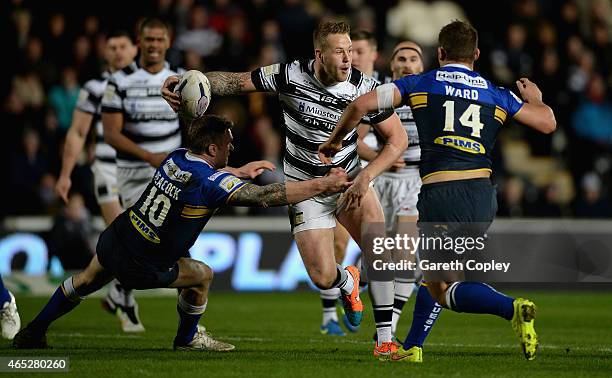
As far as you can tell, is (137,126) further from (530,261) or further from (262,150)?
(530,261)

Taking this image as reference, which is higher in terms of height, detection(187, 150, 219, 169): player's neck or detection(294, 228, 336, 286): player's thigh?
detection(187, 150, 219, 169): player's neck

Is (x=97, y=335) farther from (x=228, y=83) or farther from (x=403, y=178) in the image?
(x=403, y=178)

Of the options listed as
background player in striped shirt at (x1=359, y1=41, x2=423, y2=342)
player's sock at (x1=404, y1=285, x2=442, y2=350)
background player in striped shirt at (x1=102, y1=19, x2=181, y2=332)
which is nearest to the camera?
player's sock at (x1=404, y1=285, x2=442, y2=350)

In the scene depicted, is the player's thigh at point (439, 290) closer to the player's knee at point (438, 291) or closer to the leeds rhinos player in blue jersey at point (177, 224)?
the player's knee at point (438, 291)

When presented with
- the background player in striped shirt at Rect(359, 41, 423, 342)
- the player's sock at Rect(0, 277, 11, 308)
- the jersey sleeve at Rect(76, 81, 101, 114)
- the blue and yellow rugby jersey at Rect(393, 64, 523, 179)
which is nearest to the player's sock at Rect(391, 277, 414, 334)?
the background player in striped shirt at Rect(359, 41, 423, 342)

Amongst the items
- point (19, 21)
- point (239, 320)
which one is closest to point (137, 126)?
point (239, 320)

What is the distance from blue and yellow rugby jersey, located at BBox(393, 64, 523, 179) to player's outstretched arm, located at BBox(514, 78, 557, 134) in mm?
60

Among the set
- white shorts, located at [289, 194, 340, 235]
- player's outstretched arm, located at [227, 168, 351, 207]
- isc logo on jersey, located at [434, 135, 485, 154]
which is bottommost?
white shorts, located at [289, 194, 340, 235]

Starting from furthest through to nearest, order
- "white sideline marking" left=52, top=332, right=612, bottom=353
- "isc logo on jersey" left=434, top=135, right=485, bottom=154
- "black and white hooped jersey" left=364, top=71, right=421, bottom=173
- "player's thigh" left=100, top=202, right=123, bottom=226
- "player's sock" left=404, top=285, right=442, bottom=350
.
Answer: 1. "player's thigh" left=100, top=202, right=123, bottom=226
2. "black and white hooped jersey" left=364, top=71, right=421, bottom=173
3. "white sideline marking" left=52, top=332, right=612, bottom=353
4. "player's sock" left=404, top=285, right=442, bottom=350
5. "isc logo on jersey" left=434, top=135, right=485, bottom=154

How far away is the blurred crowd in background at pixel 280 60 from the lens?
18.2m

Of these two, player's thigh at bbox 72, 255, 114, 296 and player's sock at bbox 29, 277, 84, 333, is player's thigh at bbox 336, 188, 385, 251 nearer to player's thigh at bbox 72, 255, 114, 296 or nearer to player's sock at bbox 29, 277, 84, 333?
player's thigh at bbox 72, 255, 114, 296

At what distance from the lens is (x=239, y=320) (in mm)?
13172

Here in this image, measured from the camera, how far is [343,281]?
951cm

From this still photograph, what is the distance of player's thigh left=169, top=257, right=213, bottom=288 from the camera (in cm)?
923
